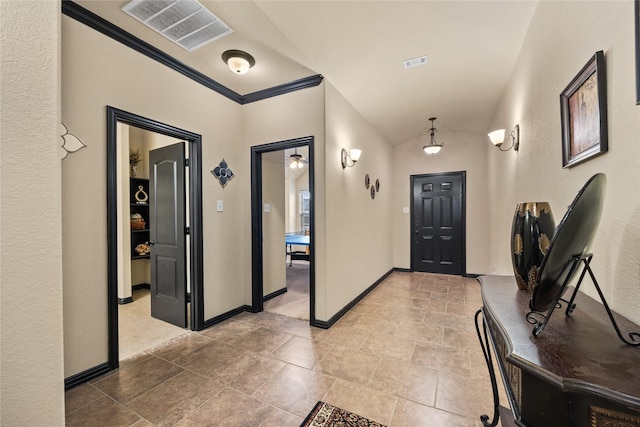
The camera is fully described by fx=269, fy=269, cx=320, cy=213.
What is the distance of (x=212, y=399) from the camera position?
1846mm

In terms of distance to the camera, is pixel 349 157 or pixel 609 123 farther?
pixel 349 157

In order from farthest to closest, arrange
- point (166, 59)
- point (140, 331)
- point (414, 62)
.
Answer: point (140, 331) < point (414, 62) < point (166, 59)

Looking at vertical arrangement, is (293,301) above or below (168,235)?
below

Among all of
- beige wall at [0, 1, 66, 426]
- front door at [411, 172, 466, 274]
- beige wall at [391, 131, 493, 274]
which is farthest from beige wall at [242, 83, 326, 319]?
front door at [411, 172, 466, 274]

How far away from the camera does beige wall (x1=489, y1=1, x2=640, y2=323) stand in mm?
973

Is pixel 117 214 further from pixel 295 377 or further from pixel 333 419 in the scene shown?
pixel 333 419

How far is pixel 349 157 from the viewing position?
11.9 ft

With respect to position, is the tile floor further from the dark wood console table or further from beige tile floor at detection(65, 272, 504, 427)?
the dark wood console table

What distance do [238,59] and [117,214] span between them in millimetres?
1767

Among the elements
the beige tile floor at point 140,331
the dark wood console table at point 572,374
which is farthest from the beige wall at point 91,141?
the dark wood console table at point 572,374

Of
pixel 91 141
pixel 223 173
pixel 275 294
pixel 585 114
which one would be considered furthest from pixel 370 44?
pixel 275 294

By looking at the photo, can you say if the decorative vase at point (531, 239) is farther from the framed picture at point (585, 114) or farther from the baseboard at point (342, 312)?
the baseboard at point (342, 312)

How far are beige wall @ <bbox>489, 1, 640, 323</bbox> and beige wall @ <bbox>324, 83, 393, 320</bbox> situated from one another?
6.06 ft

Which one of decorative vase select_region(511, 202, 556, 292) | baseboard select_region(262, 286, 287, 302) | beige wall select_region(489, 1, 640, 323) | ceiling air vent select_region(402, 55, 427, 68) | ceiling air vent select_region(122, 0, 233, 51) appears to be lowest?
baseboard select_region(262, 286, 287, 302)
